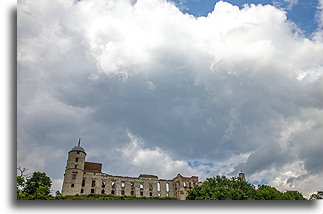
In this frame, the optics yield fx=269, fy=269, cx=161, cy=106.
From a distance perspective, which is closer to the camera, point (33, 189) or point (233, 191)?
point (33, 189)

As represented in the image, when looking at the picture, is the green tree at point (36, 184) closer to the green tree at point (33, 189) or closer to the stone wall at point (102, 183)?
the green tree at point (33, 189)

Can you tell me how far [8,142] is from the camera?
4371 millimetres

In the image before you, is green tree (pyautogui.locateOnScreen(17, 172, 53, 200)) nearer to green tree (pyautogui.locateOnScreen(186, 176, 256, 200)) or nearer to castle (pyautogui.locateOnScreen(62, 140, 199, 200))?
green tree (pyautogui.locateOnScreen(186, 176, 256, 200))

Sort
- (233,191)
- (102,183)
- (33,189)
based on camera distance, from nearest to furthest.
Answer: (33,189) < (233,191) < (102,183)

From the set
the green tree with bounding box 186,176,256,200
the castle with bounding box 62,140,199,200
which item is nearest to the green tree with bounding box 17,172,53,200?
the green tree with bounding box 186,176,256,200

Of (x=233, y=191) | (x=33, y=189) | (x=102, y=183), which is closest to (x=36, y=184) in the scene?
(x=33, y=189)

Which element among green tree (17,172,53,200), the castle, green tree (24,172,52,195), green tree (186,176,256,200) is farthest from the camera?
the castle

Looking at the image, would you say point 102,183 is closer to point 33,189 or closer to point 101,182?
point 101,182

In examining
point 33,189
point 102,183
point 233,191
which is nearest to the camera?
point 33,189

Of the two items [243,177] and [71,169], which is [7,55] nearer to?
[243,177]

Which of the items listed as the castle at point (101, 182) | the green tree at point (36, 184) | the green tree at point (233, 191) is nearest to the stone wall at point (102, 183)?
the castle at point (101, 182)
